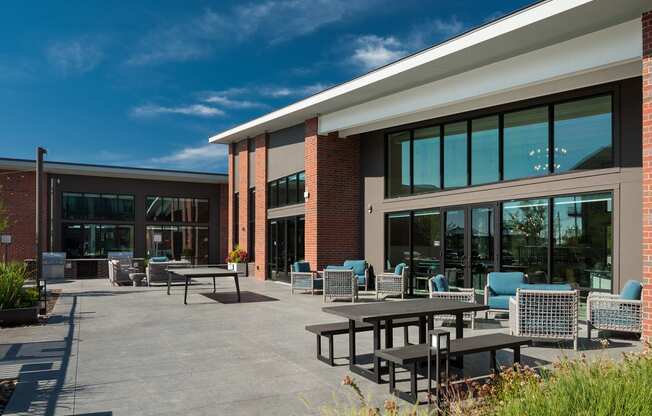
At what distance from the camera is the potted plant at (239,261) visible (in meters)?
20.6

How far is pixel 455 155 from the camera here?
12.9 m

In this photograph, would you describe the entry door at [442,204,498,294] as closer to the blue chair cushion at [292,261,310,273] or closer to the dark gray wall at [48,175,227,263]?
the blue chair cushion at [292,261,310,273]

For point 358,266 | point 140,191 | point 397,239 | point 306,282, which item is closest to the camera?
point 306,282

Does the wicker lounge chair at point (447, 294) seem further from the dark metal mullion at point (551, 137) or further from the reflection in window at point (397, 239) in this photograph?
the reflection in window at point (397, 239)

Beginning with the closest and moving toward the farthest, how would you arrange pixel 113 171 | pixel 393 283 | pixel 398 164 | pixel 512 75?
pixel 512 75 < pixel 393 283 < pixel 398 164 < pixel 113 171

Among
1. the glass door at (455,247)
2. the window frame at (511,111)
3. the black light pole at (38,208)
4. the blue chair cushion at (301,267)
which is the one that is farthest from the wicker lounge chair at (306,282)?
the black light pole at (38,208)

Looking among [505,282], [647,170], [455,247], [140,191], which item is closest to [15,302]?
[505,282]

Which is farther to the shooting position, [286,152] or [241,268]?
[241,268]

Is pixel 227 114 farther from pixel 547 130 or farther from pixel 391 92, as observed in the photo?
pixel 547 130

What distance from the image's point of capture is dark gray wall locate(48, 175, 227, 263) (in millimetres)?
24172

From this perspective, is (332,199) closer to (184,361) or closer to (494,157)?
(494,157)

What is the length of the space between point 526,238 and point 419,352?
697cm

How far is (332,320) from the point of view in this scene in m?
9.48

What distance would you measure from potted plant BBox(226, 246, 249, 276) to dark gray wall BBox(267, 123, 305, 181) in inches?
146
